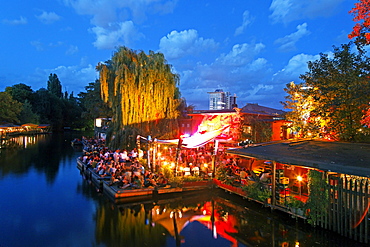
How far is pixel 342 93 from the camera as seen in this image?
1136cm

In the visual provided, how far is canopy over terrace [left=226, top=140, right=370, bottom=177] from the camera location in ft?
24.6

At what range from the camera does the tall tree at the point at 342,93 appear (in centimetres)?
1041

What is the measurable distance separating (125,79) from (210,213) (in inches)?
580

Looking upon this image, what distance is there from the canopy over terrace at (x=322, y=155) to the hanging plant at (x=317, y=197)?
44cm

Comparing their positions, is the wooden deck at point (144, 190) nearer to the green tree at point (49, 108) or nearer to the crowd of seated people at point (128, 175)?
the crowd of seated people at point (128, 175)

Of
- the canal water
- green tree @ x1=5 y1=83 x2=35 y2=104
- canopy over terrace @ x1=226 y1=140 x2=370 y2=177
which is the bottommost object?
the canal water

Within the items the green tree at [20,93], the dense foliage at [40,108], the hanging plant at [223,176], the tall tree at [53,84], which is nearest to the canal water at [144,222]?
the hanging plant at [223,176]

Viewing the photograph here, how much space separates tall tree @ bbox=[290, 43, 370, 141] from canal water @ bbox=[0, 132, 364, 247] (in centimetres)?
556

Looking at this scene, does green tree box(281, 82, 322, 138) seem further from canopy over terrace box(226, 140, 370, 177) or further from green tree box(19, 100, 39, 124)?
green tree box(19, 100, 39, 124)

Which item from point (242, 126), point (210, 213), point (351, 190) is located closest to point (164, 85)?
point (242, 126)

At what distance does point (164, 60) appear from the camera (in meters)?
22.9

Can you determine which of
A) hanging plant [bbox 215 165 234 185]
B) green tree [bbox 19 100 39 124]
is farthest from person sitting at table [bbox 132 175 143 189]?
green tree [bbox 19 100 39 124]

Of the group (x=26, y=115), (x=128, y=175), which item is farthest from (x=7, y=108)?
(x=128, y=175)

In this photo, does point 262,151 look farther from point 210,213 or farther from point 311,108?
point 311,108
